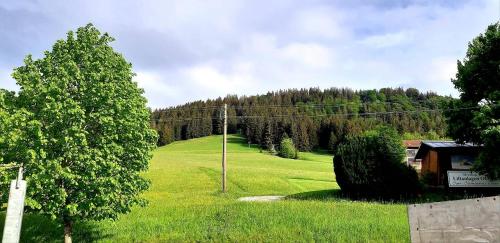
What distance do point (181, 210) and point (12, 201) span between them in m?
21.3

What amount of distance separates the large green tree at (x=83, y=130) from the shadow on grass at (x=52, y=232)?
13.1 feet

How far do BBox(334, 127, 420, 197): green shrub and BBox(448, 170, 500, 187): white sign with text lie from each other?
9.43 feet

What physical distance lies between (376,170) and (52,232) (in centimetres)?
2298

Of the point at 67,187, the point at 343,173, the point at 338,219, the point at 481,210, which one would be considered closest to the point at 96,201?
the point at 67,187

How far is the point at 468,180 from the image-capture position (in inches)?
1355

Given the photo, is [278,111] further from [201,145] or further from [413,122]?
[413,122]

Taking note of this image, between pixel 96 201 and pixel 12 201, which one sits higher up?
A: pixel 12 201

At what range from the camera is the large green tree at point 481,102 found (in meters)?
28.7

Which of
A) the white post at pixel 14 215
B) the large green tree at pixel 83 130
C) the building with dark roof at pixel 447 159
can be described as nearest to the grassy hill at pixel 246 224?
the large green tree at pixel 83 130

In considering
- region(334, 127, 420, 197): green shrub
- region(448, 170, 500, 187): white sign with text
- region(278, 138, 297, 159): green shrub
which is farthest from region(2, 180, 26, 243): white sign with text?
region(278, 138, 297, 159): green shrub

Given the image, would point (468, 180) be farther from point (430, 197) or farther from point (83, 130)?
point (83, 130)

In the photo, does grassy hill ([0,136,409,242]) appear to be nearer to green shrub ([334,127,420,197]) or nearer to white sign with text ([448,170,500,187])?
green shrub ([334,127,420,197])

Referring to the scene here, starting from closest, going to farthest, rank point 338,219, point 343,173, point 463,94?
1. point 338,219
2. point 463,94
3. point 343,173

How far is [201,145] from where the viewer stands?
131375 mm
